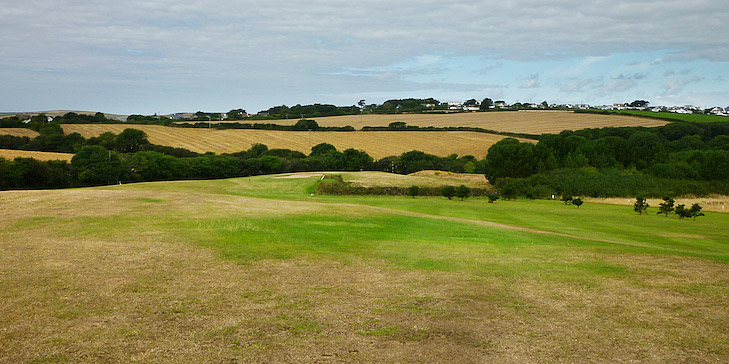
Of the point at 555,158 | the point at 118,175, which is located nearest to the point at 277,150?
the point at 118,175

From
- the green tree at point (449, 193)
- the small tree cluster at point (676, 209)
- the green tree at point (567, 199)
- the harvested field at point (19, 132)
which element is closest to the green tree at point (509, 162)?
the green tree at point (567, 199)

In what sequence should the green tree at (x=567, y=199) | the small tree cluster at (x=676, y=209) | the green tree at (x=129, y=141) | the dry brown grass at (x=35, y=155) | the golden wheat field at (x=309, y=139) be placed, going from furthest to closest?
the golden wheat field at (x=309, y=139), the green tree at (x=129, y=141), the dry brown grass at (x=35, y=155), the green tree at (x=567, y=199), the small tree cluster at (x=676, y=209)

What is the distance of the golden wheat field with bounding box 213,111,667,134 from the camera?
145m

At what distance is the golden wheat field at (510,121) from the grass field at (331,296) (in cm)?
12522

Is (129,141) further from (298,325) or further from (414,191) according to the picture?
(298,325)

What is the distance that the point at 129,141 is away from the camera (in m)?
118

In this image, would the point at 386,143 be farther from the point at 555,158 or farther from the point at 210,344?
the point at 210,344

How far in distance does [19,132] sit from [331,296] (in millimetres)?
122683

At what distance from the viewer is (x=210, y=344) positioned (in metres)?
11.0

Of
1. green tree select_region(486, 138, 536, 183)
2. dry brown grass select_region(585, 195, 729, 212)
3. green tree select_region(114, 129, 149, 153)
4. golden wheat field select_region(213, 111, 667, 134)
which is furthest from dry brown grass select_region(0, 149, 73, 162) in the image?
dry brown grass select_region(585, 195, 729, 212)

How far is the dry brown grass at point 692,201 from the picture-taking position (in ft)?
232

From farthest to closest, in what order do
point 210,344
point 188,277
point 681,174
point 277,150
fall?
1. point 277,150
2. point 681,174
3. point 188,277
4. point 210,344

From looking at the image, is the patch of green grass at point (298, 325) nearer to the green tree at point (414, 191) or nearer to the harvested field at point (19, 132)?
the green tree at point (414, 191)

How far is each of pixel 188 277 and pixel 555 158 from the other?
10313 centimetres
